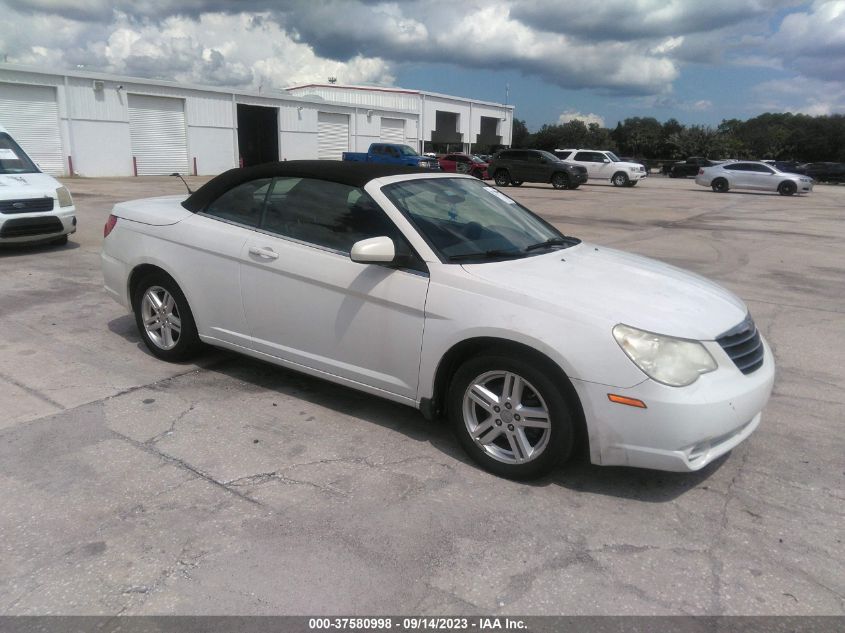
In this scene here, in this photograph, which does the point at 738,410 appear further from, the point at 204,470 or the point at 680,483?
the point at 204,470

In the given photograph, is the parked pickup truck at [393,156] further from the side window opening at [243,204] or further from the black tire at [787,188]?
the side window opening at [243,204]

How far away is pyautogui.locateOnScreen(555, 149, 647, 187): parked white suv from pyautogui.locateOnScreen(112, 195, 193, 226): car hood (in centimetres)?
3077

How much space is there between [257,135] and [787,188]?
30.7 m

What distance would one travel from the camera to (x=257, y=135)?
4131 cm

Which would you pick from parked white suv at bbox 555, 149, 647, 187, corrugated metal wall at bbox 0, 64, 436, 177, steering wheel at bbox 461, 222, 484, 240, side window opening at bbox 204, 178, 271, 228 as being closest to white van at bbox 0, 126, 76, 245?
side window opening at bbox 204, 178, 271, 228

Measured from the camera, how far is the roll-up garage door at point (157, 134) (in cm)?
3112

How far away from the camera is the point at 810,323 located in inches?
266

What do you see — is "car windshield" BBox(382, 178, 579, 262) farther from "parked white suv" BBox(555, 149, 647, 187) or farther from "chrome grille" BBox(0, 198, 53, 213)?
"parked white suv" BBox(555, 149, 647, 187)

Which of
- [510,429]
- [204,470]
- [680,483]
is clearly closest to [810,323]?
[680,483]

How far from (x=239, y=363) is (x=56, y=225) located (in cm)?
595

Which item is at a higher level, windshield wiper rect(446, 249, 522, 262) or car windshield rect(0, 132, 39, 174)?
car windshield rect(0, 132, 39, 174)

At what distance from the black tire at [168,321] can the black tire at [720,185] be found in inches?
1236

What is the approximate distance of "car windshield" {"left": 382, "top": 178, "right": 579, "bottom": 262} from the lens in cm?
374

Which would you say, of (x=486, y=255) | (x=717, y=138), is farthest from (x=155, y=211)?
(x=717, y=138)
